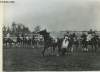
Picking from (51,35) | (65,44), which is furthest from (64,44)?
(51,35)

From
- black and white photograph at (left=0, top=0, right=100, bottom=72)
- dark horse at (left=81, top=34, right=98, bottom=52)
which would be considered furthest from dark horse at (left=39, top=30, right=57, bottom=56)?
dark horse at (left=81, top=34, right=98, bottom=52)

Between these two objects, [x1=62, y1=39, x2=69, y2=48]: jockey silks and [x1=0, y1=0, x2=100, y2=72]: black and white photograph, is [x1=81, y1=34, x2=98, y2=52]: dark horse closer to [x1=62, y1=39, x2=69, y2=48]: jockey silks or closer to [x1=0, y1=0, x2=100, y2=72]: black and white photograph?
[x1=0, y1=0, x2=100, y2=72]: black and white photograph

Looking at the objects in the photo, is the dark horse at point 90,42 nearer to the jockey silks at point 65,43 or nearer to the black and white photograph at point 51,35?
the black and white photograph at point 51,35

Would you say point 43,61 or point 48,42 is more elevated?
point 48,42

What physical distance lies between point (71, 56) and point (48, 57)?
0.17m

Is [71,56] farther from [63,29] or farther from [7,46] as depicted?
[7,46]

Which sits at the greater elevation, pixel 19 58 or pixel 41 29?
pixel 41 29

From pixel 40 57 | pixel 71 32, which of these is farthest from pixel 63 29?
pixel 40 57

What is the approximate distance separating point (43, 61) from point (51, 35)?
204mm

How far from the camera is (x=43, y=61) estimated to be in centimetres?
158

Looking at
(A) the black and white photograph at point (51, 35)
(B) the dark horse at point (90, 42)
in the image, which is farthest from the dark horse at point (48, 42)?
(B) the dark horse at point (90, 42)

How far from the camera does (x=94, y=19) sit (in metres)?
1.59

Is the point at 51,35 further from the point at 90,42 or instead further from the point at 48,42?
the point at 90,42

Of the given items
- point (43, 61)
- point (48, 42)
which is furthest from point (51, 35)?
point (43, 61)
